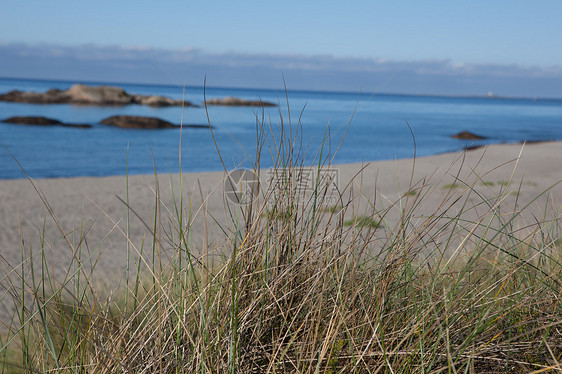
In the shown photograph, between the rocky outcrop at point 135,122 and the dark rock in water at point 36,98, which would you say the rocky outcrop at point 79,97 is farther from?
the rocky outcrop at point 135,122

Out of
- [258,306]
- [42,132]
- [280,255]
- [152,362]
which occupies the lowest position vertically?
[42,132]

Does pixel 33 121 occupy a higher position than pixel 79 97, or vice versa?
pixel 79 97

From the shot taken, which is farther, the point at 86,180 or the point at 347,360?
the point at 86,180

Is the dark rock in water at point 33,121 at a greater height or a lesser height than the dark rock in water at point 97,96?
lesser

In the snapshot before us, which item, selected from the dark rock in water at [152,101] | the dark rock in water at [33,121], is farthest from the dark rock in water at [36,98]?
the dark rock in water at [33,121]

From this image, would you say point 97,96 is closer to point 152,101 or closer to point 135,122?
point 152,101

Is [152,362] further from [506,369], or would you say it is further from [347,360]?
[506,369]

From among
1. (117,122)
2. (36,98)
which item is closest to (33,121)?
(117,122)

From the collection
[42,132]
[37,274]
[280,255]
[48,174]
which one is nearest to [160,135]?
[42,132]

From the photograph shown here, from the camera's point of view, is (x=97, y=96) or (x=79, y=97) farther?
(x=79, y=97)

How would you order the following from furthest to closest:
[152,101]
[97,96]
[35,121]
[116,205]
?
[152,101]
[97,96]
[35,121]
[116,205]

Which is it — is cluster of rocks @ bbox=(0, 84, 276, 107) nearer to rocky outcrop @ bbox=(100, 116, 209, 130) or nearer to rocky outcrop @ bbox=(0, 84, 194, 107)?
rocky outcrop @ bbox=(0, 84, 194, 107)

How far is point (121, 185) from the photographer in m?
12.3

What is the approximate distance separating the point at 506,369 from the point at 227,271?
0.82m
